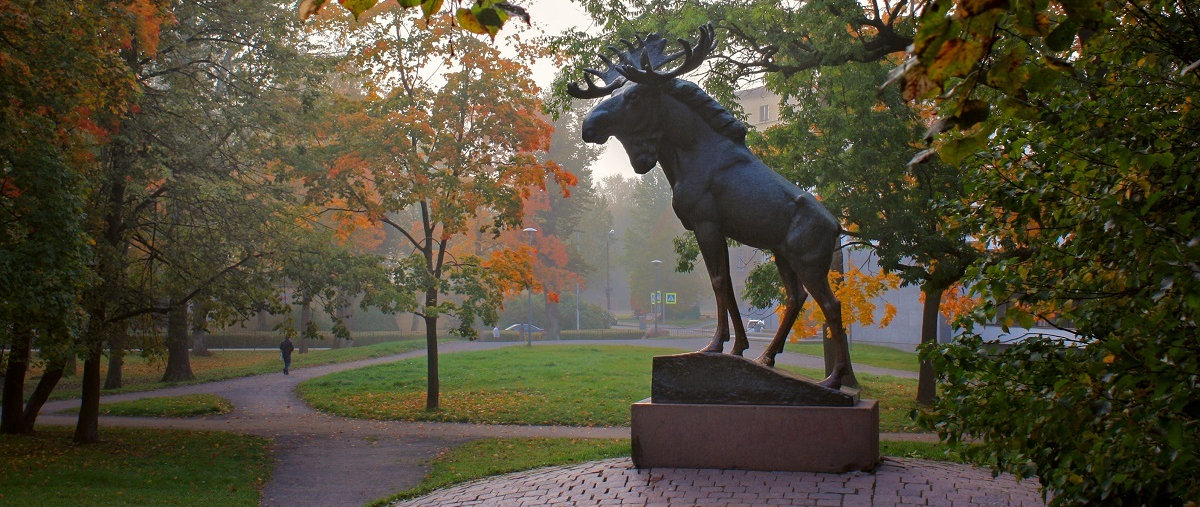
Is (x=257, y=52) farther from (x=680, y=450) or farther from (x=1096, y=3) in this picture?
(x=1096, y=3)

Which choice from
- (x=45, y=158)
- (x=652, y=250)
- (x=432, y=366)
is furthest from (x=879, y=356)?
(x=652, y=250)

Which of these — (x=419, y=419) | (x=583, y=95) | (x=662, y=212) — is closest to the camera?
(x=583, y=95)

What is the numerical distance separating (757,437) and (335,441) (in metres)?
9.87

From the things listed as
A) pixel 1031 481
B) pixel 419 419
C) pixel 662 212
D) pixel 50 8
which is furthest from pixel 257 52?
pixel 662 212

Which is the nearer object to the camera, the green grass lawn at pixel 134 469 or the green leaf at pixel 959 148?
the green leaf at pixel 959 148

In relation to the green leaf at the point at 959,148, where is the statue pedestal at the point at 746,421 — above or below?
below

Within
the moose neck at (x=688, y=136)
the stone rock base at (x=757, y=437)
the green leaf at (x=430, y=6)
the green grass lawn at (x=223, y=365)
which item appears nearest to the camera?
the green leaf at (x=430, y=6)

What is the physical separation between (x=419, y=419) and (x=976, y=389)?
613 inches

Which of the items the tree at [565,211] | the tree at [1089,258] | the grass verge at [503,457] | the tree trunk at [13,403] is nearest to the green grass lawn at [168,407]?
the tree trunk at [13,403]

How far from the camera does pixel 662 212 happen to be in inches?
2982

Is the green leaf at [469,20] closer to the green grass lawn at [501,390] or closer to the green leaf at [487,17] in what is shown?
the green leaf at [487,17]

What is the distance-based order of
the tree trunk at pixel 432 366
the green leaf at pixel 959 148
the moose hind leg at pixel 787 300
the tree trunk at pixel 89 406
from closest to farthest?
the green leaf at pixel 959 148 < the moose hind leg at pixel 787 300 < the tree trunk at pixel 89 406 < the tree trunk at pixel 432 366

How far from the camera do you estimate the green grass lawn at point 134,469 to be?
10445 mm

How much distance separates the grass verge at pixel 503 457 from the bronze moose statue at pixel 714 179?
3.12 metres
